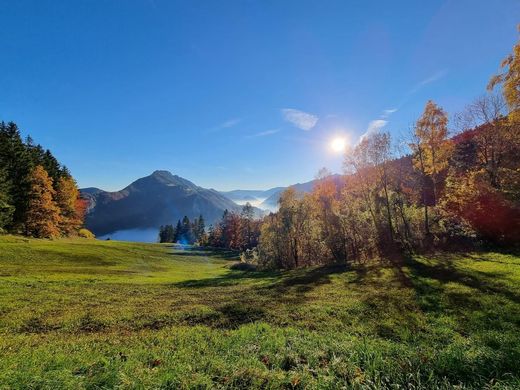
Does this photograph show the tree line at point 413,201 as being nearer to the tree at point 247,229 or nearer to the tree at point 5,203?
the tree at point 5,203

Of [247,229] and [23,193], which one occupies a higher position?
[23,193]

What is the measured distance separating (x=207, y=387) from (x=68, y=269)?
4059 cm

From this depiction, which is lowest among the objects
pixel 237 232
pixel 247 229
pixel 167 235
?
pixel 237 232

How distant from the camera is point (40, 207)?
6141 cm

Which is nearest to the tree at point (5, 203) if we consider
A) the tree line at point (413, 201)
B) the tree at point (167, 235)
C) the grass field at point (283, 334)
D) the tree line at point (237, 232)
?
the grass field at point (283, 334)

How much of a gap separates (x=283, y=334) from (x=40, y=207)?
2690 inches

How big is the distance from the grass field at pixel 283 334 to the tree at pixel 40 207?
141 feet

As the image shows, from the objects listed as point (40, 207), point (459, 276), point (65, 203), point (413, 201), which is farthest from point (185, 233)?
point (459, 276)

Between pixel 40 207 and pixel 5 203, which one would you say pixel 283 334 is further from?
pixel 40 207

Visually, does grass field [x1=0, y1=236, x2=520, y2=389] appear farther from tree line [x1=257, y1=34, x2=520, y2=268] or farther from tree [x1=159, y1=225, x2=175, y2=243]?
tree [x1=159, y1=225, x2=175, y2=243]

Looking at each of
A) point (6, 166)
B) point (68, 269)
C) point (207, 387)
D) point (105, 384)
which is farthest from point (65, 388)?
point (6, 166)

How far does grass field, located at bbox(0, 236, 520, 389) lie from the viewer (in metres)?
6.26

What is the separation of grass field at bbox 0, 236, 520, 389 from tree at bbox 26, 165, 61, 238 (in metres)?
42.9

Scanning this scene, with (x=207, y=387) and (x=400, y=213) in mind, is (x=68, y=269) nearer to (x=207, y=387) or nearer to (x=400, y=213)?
(x=207, y=387)
